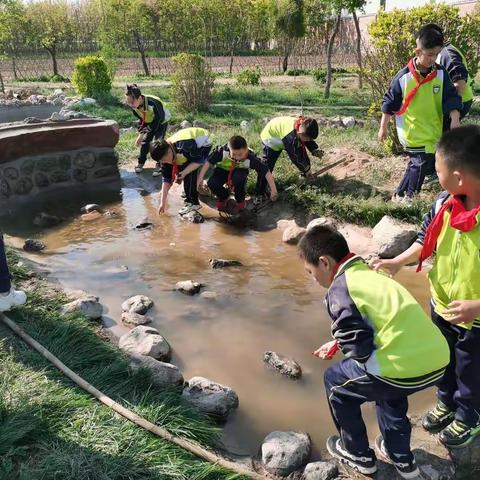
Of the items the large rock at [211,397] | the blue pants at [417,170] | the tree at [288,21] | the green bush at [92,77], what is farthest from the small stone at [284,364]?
the tree at [288,21]

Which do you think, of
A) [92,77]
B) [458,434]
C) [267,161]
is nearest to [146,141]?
[267,161]

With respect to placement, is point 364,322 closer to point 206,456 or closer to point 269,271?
point 206,456

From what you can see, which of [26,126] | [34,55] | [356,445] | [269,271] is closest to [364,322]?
[356,445]

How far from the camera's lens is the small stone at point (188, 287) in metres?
4.47

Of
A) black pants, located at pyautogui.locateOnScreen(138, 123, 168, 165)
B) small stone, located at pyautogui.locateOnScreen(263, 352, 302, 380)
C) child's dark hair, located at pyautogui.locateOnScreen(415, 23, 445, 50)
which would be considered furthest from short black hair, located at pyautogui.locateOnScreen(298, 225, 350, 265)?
black pants, located at pyautogui.locateOnScreen(138, 123, 168, 165)

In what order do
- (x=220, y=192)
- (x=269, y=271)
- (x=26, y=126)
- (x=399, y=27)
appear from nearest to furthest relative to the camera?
(x=269, y=271) → (x=220, y=192) → (x=399, y=27) → (x=26, y=126)

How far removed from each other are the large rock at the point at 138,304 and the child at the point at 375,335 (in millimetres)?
2146

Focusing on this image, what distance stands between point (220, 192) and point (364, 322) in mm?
4280

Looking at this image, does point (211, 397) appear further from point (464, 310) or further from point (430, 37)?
point (430, 37)

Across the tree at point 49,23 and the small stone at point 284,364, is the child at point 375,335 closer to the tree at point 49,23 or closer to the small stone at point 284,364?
the small stone at point 284,364

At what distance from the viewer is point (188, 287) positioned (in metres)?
4.47

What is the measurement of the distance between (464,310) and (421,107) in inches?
127

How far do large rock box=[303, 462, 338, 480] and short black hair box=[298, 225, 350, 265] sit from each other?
1039 millimetres

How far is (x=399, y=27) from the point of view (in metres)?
6.82
